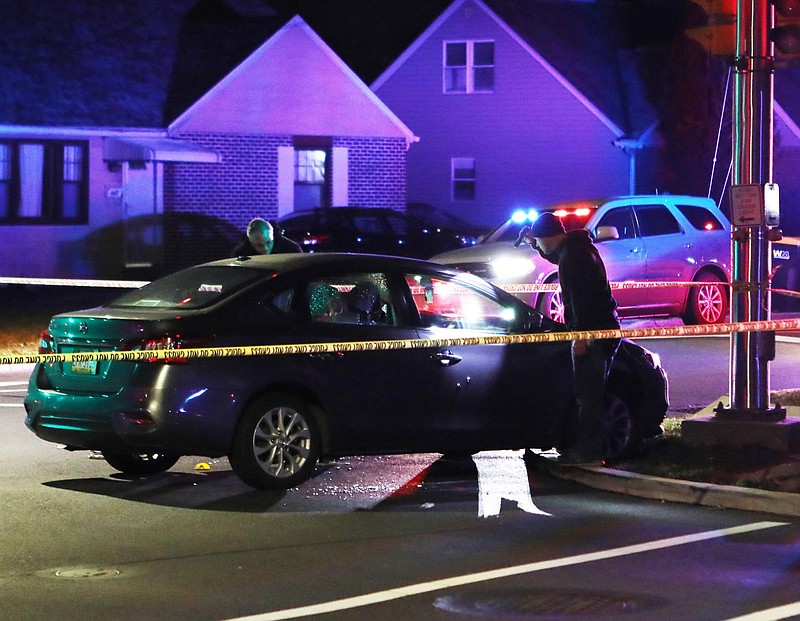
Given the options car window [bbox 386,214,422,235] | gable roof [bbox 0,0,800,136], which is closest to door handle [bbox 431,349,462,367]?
car window [bbox 386,214,422,235]

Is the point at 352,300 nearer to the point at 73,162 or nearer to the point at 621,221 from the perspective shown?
the point at 621,221

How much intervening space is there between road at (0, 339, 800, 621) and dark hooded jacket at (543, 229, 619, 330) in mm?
1160

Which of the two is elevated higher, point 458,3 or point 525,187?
point 458,3

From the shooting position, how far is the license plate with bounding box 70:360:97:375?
10062 mm

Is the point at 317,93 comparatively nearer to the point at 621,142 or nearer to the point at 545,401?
the point at 621,142

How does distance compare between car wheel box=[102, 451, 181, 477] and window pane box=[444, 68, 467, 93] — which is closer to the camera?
car wheel box=[102, 451, 181, 477]

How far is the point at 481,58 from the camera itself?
40.3 metres

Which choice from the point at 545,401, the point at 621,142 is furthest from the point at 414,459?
the point at 621,142

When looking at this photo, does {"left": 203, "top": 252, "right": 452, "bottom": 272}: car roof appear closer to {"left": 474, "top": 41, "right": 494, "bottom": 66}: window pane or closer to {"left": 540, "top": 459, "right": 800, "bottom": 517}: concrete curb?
{"left": 540, "top": 459, "right": 800, "bottom": 517}: concrete curb

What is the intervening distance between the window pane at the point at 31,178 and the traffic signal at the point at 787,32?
22072 mm

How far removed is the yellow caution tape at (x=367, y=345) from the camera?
32.0ft

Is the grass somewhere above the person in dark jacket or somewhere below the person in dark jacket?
below

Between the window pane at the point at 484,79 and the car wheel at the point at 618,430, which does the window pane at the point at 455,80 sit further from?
the car wheel at the point at 618,430

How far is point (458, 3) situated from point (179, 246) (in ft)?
37.5
